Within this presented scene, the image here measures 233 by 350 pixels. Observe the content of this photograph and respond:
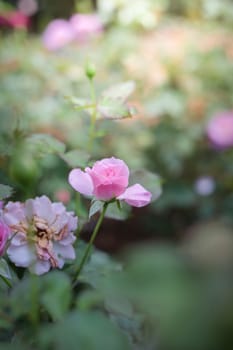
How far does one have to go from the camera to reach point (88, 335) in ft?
1.16

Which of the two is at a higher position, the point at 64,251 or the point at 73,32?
the point at 64,251

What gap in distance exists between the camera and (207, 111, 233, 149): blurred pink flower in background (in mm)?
2270

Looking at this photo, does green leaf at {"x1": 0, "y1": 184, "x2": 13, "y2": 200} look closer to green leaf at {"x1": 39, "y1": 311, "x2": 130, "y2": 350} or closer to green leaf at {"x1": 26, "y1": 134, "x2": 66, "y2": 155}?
green leaf at {"x1": 26, "y1": 134, "x2": 66, "y2": 155}

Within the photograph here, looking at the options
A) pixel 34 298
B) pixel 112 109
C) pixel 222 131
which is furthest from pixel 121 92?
pixel 222 131

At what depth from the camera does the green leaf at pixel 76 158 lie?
0.72 meters

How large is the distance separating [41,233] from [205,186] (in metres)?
1.76

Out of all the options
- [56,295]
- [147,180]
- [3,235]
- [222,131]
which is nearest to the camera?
[56,295]

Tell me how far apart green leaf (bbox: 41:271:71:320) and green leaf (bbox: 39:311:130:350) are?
0.09 metres

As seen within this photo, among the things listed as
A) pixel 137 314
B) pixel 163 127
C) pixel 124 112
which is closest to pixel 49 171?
pixel 163 127

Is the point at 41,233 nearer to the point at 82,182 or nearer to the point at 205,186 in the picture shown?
the point at 82,182

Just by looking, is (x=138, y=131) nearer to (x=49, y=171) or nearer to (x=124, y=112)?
(x=49, y=171)

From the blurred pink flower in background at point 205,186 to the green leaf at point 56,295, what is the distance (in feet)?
6.12

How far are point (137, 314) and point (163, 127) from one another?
1839 millimetres

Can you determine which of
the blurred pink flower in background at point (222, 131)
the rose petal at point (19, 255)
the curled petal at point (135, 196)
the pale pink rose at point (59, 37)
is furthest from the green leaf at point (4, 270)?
the pale pink rose at point (59, 37)
